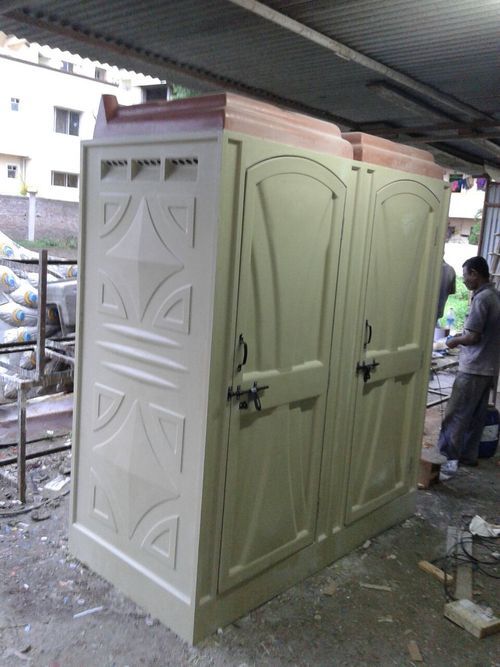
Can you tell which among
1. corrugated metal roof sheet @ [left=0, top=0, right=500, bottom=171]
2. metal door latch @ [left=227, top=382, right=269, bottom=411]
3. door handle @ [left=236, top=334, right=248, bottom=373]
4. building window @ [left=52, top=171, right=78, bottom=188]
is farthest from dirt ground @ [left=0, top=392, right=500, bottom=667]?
building window @ [left=52, top=171, right=78, bottom=188]

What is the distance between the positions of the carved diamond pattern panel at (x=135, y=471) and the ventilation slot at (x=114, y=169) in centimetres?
112

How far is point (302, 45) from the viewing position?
417 centimetres

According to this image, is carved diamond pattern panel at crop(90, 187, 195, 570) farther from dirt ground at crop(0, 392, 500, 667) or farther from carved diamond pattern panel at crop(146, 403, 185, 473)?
dirt ground at crop(0, 392, 500, 667)

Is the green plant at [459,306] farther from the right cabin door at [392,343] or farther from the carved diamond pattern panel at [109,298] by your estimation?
the carved diamond pattern panel at [109,298]

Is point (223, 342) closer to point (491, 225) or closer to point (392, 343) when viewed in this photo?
point (392, 343)

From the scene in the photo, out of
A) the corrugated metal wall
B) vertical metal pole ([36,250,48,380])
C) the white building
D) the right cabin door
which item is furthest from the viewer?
the white building

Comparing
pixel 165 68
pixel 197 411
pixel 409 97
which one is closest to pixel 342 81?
pixel 409 97

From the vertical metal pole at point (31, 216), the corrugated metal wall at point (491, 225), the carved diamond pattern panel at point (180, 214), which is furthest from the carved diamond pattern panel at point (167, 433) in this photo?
the vertical metal pole at point (31, 216)

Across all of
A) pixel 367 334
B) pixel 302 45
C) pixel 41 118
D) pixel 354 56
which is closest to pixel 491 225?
pixel 354 56

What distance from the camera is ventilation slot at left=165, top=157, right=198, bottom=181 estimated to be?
8.41 feet

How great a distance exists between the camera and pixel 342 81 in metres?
5.00

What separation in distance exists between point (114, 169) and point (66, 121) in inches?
733

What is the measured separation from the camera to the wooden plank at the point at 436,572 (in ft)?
11.5

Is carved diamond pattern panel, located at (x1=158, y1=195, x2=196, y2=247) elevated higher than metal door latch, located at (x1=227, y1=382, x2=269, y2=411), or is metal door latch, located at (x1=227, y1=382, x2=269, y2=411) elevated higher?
carved diamond pattern panel, located at (x1=158, y1=195, x2=196, y2=247)
